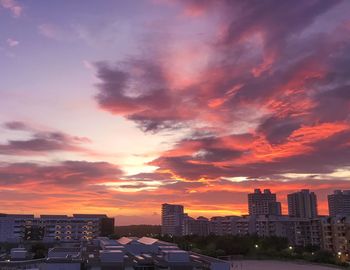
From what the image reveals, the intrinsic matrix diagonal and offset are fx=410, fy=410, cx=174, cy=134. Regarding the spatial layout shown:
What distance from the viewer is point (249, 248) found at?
300 feet

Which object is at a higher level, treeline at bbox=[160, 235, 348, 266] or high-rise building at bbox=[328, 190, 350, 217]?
high-rise building at bbox=[328, 190, 350, 217]

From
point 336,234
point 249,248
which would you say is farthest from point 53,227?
point 336,234

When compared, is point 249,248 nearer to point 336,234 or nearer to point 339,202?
point 336,234

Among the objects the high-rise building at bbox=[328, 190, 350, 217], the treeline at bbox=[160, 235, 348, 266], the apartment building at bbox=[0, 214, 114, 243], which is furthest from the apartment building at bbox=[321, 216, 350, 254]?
the high-rise building at bbox=[328, 190, 350, 217]

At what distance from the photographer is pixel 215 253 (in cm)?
8156

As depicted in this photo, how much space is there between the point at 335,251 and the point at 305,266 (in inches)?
698

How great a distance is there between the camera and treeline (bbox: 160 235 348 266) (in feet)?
269

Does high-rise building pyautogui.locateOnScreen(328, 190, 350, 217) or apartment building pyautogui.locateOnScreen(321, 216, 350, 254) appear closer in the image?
apartment building pyautogui.locateOnScreen(321, 216, 350, 254)

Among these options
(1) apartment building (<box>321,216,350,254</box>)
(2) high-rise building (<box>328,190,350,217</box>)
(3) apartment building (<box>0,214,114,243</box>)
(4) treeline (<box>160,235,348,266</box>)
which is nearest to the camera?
(4) treeline (<box>160,235,348,266</box>)

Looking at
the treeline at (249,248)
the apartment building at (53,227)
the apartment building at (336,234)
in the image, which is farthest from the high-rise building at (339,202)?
Result: the apartment building at (53,227)

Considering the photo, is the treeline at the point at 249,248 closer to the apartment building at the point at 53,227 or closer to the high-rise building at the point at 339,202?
the apartment building at the point at 53,227

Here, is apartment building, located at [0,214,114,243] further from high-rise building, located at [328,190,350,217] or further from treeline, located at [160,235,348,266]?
high-rise building, located at [328,190,350,217]

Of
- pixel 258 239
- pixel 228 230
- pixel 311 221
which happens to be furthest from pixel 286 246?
pixel 228 230

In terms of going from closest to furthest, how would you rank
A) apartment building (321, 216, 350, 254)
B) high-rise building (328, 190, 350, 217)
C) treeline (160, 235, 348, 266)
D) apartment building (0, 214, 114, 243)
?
treeline (160, 235, 348, 266) < apartment building (321, 216, 350, 254) < apartment building (0, 214, 114, 243) < high-rise building (328, 190, 350, 217)
